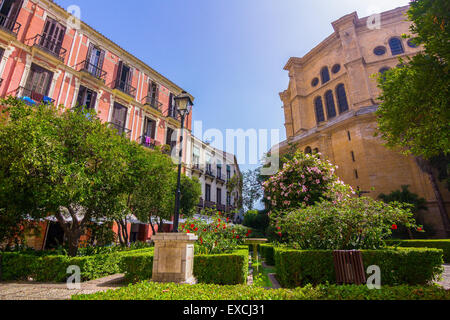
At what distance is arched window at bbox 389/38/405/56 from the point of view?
2390cm

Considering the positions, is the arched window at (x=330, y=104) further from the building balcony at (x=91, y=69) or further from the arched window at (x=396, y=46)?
the building balcony at (x=91, y=69)

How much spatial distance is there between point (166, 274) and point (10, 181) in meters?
5.84

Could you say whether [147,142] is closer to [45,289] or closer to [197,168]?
[197,168]

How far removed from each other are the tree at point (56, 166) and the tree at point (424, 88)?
10.8 m

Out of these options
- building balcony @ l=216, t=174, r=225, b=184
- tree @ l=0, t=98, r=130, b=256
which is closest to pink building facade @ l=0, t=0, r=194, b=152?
tree @ l=0, t=98, r=130, b=256

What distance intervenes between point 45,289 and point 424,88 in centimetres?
1247

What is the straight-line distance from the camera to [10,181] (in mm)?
6559

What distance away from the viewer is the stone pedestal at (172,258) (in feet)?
15.4

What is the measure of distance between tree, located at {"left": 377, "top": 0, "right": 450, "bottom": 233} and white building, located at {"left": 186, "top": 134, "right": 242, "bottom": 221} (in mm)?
17359

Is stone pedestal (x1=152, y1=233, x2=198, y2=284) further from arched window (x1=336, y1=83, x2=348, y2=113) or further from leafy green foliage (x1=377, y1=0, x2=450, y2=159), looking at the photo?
arched window (x1=336, y1=83, x2=348, y2=113)


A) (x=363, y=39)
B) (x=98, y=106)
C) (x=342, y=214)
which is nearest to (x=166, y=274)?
(x=342, y=214)

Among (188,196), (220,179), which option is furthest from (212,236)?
(220,179)

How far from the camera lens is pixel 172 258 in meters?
4.79

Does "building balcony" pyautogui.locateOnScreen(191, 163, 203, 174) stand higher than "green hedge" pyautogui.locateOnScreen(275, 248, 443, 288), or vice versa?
"building balcony" pyautogui.locateOnScreen(191, 163, 203, 174)
